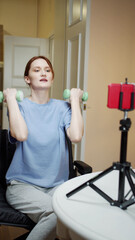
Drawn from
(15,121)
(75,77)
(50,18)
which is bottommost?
(15,121)

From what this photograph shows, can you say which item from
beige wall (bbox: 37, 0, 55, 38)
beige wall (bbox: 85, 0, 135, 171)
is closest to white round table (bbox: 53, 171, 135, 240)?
beige wall (bbox: 85, 0, 135, 171)

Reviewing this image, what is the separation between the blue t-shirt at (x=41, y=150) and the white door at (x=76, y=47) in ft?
4.61

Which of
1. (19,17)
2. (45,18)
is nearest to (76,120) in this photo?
(45,18)

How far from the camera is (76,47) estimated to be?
325 centimetres

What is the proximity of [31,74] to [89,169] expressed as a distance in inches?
25.4

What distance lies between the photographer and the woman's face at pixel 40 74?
5.30ft

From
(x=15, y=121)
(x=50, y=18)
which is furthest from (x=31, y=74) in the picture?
(x=50, y=18)

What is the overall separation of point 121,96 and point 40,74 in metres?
0.77

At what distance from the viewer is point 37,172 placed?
1.56m

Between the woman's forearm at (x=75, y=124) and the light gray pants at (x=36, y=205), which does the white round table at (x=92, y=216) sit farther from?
the woman's forearm at (x=75, y=124)

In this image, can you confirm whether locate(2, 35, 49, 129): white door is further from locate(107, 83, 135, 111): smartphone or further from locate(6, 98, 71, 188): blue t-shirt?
locate(107, 83, 135, 111): smartphone

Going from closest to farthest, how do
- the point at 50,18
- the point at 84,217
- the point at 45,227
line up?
the point at 84,217
the point at 45,227
the point at 50,18

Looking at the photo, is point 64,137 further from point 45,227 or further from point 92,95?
point 92,95

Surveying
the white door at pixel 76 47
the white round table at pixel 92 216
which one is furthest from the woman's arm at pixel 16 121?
the white door at pixel 76 47
